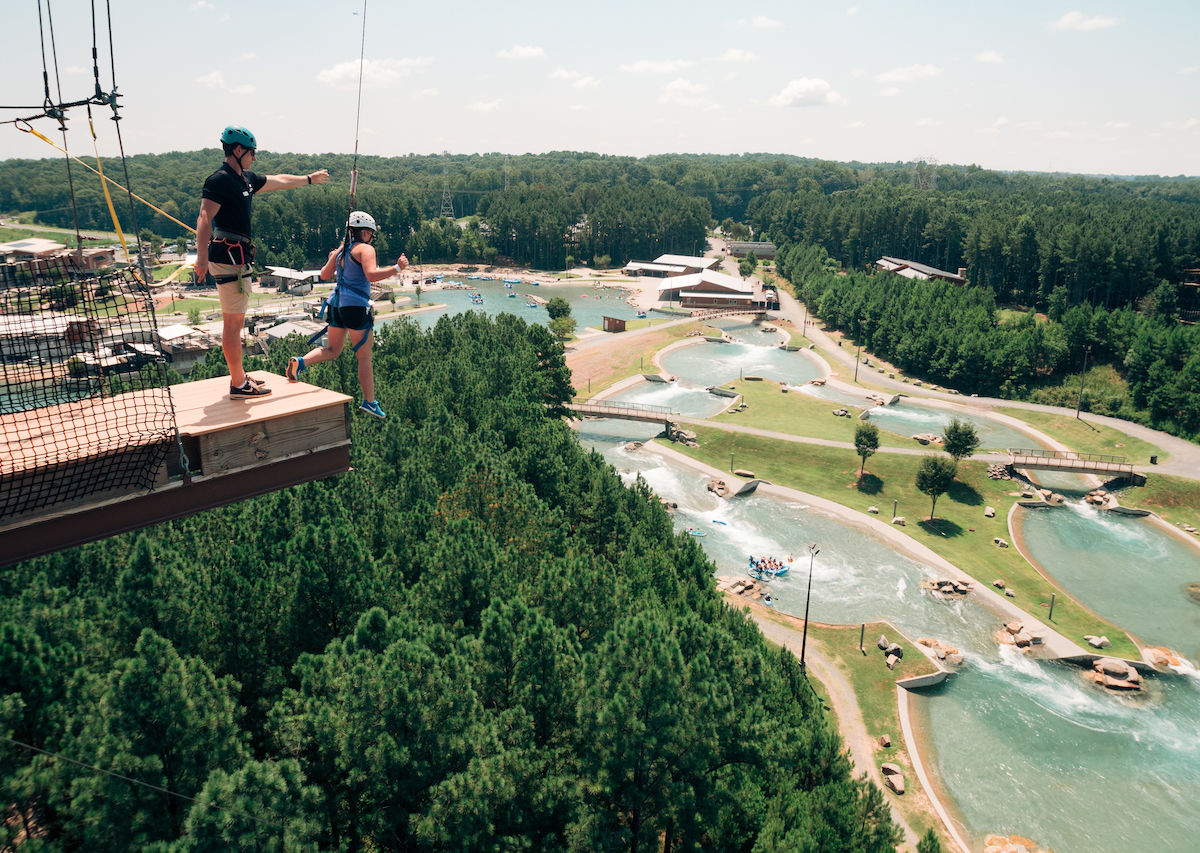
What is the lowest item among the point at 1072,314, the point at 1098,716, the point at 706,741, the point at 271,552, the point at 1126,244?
the point at 1098,716

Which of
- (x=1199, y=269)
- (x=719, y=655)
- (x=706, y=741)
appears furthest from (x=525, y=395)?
(x=1199, y=269)

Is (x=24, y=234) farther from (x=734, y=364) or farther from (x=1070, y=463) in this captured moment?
(x=1070, y=463)

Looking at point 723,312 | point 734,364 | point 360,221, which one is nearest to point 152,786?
point 360,221

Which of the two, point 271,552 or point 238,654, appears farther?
point 271,552

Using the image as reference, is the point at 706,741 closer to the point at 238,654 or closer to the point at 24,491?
the point at 238,654

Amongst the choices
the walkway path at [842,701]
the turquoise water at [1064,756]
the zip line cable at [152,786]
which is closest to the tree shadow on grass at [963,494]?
the turquoise water at [1064,756]

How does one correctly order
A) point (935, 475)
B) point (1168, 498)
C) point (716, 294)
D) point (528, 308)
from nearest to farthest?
point (935, 475)
point (1168, 498)
point (528, 308)
point (716, 294)

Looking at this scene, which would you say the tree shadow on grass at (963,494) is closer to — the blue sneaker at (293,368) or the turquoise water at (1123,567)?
the turquoise water at (1123,567)
